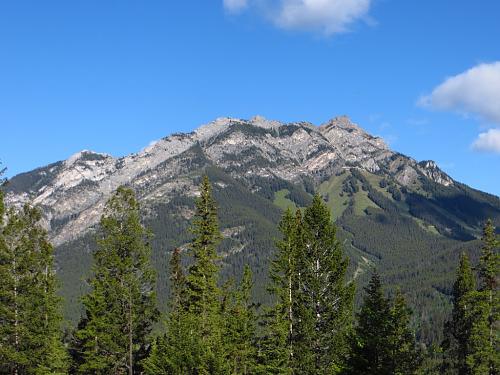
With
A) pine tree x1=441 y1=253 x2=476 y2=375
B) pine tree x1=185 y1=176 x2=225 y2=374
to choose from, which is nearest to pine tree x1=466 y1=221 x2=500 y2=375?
pine tree x1=441 y1=253 x2=476 y2=375

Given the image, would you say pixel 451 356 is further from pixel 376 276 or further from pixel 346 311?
pixel 376 276

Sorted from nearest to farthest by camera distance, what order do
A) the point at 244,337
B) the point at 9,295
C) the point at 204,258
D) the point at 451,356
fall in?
the point at 9,295, the point at 204,258, the point at 244,337, the point at 451,356

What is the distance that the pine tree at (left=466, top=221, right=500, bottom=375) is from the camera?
54.1 meters

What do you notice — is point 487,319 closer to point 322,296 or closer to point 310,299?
point 322,296

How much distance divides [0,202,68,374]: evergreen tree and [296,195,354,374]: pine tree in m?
19.4

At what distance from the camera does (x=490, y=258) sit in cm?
5459

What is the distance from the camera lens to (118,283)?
41938 millimetres

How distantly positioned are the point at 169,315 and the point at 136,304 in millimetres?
7378

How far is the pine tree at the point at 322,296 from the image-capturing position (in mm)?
42000

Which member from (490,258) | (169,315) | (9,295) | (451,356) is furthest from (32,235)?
(451,356)

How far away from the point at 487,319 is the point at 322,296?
21.3 m

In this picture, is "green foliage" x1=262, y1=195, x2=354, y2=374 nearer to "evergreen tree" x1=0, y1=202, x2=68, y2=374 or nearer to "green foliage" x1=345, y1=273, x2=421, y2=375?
"green foliage" x1=345, y1=273, x2=421, y2=375

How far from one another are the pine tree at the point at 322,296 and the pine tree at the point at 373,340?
720 cm

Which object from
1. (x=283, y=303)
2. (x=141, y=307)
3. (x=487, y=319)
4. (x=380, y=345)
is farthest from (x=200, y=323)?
(x=487, y=319)
